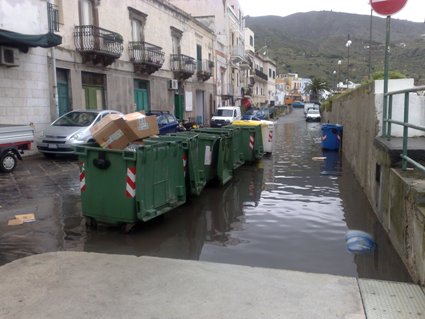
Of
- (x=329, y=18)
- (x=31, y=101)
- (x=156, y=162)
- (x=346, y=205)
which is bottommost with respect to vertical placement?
(x=346, y=205)

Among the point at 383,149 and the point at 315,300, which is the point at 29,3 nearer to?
the point at 383,149

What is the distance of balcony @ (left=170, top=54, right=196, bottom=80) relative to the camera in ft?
96.6

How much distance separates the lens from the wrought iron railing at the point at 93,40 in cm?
1864

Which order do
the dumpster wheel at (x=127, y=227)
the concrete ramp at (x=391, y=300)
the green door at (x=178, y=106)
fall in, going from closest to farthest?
the concrete ramp at (x=391, y=300) → the dumpster wheel at (x=127, y=227) → the green door at (x=178, y=106)

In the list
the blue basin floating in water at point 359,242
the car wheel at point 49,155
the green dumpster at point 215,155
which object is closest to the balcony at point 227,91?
the car wheel at point 49,155

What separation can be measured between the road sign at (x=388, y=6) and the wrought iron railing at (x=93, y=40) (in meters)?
14.3

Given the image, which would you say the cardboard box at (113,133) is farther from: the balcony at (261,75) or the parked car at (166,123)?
the balcony at (261,75)

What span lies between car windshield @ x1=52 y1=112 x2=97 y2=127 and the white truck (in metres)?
2.99

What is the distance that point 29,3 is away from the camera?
48.0 ft

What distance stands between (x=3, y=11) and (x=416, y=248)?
1349 cm

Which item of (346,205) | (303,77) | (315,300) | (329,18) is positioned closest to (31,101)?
(346,205)

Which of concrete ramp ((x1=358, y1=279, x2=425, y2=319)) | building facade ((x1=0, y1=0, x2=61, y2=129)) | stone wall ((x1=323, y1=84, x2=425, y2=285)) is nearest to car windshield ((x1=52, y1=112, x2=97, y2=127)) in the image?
building facade ((x1=0, y1=0, x2=61, y2=129))

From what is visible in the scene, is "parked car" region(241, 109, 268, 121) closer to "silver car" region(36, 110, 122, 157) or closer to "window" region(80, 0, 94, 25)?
"window" region(80, 0, 94, 25)

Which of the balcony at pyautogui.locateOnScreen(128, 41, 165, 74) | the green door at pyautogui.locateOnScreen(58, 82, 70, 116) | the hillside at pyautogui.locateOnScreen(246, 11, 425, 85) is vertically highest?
the hillside at pyautogui.locateOnScreen(246, 11, 425, 85)
